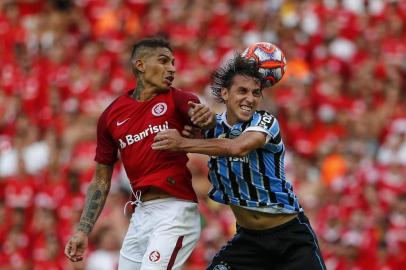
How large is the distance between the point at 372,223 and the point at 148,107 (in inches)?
177

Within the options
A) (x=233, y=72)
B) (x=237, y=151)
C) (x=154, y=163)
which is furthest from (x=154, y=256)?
(x=233, y=72)

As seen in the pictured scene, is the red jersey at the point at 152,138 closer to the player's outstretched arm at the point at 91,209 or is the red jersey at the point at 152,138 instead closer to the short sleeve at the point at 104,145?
the short sleeve at the point at 104,145

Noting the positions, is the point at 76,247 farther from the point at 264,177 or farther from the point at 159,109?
the point at 264,177

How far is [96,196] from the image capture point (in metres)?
7.16

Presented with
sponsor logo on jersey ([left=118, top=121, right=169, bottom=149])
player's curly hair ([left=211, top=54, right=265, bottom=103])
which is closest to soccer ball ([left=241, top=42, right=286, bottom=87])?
player's curly hair ([left=211, top=54, right=265, bottom=103])

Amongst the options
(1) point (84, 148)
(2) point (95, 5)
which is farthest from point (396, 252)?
(2) point (95, 5)

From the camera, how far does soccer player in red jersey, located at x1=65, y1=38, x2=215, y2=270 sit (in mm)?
6713

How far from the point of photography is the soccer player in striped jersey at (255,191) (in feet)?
22.4

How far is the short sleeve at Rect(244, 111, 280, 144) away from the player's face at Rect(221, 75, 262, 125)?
61mm

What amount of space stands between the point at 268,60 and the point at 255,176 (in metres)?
0.78

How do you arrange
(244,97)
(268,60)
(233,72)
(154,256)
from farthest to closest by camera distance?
(268,60) < (233,72) < (244,97) < (154,256)

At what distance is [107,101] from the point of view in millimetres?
13172

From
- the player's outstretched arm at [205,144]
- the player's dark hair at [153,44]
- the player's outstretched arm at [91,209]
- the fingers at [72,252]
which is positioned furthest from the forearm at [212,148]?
the fingers at [72,252]

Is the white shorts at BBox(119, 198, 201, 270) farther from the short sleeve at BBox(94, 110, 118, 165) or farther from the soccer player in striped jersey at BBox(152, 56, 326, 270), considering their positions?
the short sleeve at BBox(94, 110, 118, 165)
